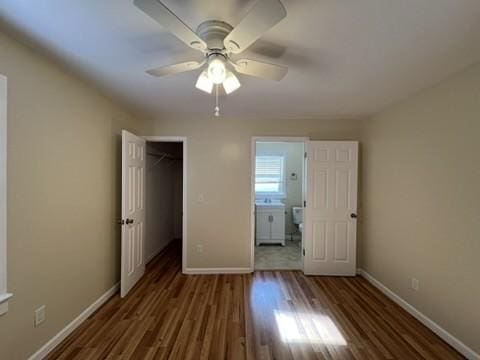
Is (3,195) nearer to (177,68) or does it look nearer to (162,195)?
(177,68)

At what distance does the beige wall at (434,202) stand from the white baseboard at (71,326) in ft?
11.2

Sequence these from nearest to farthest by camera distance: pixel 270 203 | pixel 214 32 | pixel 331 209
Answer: pixel 214 32, pixel 331 209, pixel 270 203

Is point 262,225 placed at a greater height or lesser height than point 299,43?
lesser

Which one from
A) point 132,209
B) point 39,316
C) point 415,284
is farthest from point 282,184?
point 39,316

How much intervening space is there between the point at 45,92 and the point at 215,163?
217 cm

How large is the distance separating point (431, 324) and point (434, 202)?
1.18m

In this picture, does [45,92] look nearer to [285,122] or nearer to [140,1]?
[140,1]

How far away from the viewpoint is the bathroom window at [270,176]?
5672mm

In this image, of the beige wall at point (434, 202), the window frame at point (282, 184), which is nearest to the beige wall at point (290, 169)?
the window frame at point (282, 184)

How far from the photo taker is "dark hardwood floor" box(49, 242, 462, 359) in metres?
2.06

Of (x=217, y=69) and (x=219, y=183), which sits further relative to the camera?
(x=219, y=183)

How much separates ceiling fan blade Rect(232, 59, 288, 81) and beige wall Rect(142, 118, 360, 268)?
6.79 feet

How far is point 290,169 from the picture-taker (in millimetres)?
5684

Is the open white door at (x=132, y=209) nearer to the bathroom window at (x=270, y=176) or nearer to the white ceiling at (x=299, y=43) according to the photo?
the white ceiling at (x=299, y=43)
